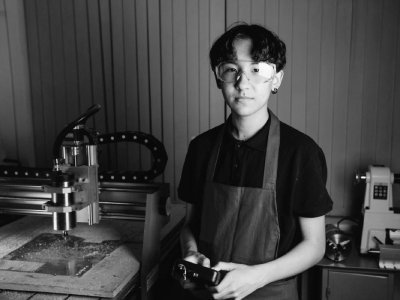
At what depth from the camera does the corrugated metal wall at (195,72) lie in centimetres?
226

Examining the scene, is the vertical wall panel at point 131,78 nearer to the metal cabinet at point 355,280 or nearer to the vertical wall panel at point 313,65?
the vertical wall panel at point 313,65

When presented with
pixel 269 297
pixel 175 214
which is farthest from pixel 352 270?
pixel 175 214

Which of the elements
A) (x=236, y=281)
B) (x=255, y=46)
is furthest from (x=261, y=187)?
(x=255, y=46)

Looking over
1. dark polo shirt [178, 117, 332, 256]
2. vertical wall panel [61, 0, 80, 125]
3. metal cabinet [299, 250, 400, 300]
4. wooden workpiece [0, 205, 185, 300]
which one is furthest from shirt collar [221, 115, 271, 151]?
vertical wall panel [61, 0, 80, 125]

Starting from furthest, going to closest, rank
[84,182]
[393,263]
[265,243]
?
[393,263] < [84,182] < [265,243]

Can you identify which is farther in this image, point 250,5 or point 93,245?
point 250,5

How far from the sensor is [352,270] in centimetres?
197

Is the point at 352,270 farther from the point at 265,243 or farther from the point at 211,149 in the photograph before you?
the point at 211,149

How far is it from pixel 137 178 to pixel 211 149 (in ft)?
1.25

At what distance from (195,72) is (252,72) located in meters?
1.17

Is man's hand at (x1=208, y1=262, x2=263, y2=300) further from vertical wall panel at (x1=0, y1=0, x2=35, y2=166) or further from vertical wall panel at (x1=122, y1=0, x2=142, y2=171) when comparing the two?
vertical wall panel at (x1=0, y1=0, x2=35, y2=166)

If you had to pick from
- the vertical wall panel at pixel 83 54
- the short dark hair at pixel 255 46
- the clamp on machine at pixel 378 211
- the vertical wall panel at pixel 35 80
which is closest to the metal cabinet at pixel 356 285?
the clamp on machine at pixel 378 211

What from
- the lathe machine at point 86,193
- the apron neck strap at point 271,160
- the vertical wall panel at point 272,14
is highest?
the vertical wall panel at point 272,14

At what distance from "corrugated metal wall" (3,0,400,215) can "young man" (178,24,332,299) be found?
1016 millimetres
